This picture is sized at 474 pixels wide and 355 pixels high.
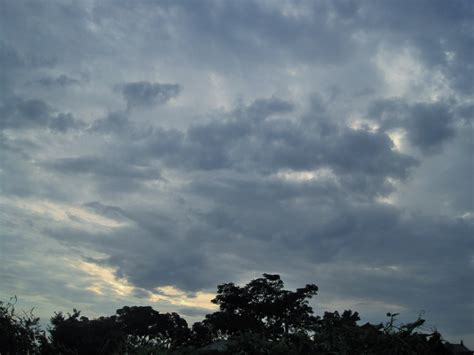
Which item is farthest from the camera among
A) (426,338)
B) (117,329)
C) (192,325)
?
(192,325)

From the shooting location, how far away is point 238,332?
11.8 metres

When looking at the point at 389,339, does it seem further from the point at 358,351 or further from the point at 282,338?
the point at 282,338

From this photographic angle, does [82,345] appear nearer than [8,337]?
No

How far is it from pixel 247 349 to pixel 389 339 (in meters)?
3.29

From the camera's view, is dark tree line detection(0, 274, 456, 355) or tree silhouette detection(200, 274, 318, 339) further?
tree silhouette detection(200, 274, 318, 339)

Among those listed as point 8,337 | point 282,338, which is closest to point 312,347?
point 282,338

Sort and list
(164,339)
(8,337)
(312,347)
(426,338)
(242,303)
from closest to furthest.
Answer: (426,338) → (312,347) → (164,339) → (8,337) → (242,303)

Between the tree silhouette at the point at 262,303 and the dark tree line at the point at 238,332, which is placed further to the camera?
the tree silhouette at the point at 262,303

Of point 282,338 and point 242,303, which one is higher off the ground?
point 242,303

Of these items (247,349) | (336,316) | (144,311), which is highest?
(144,311)

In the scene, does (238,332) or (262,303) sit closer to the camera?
(238,332)

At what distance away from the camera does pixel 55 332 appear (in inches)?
1930

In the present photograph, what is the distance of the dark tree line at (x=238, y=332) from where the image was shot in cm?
927

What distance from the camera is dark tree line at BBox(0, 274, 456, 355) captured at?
365 inches
